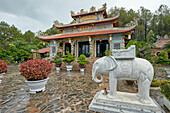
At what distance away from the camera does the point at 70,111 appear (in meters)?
2.45

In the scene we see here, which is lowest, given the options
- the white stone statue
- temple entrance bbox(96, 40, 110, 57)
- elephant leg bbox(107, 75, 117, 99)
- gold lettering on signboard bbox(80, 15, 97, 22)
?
elephant leg bbox(107, 75, 117, 99)

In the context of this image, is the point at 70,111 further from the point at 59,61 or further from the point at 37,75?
the point at 59,61

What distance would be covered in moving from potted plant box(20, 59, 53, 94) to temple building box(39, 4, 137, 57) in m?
7.78

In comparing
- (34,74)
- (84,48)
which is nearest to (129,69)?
(34,74)

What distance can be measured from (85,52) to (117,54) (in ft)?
37.7

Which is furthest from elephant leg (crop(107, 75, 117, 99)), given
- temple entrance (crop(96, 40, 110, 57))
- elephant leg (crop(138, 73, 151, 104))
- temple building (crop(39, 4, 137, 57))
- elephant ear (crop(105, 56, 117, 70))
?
temple entrance (crop(96, 40, 110, 57))

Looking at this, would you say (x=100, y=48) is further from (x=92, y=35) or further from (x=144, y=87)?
(x=144, y=87)

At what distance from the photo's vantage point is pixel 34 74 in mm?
3406

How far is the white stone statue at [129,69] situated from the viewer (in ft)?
7.39

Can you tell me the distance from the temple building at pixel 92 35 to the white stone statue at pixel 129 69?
27.3 ft

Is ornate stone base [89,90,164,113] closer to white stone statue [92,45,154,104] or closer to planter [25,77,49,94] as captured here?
white stone statue [92,45,154,104]

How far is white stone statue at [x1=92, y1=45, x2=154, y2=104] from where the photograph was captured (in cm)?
225

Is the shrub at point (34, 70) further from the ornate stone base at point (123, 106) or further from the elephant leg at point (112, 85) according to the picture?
the elephant leg at point (112, 85)

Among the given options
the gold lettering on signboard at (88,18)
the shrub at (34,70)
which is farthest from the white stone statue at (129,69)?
the gold lettering on signboard at (88,18)
